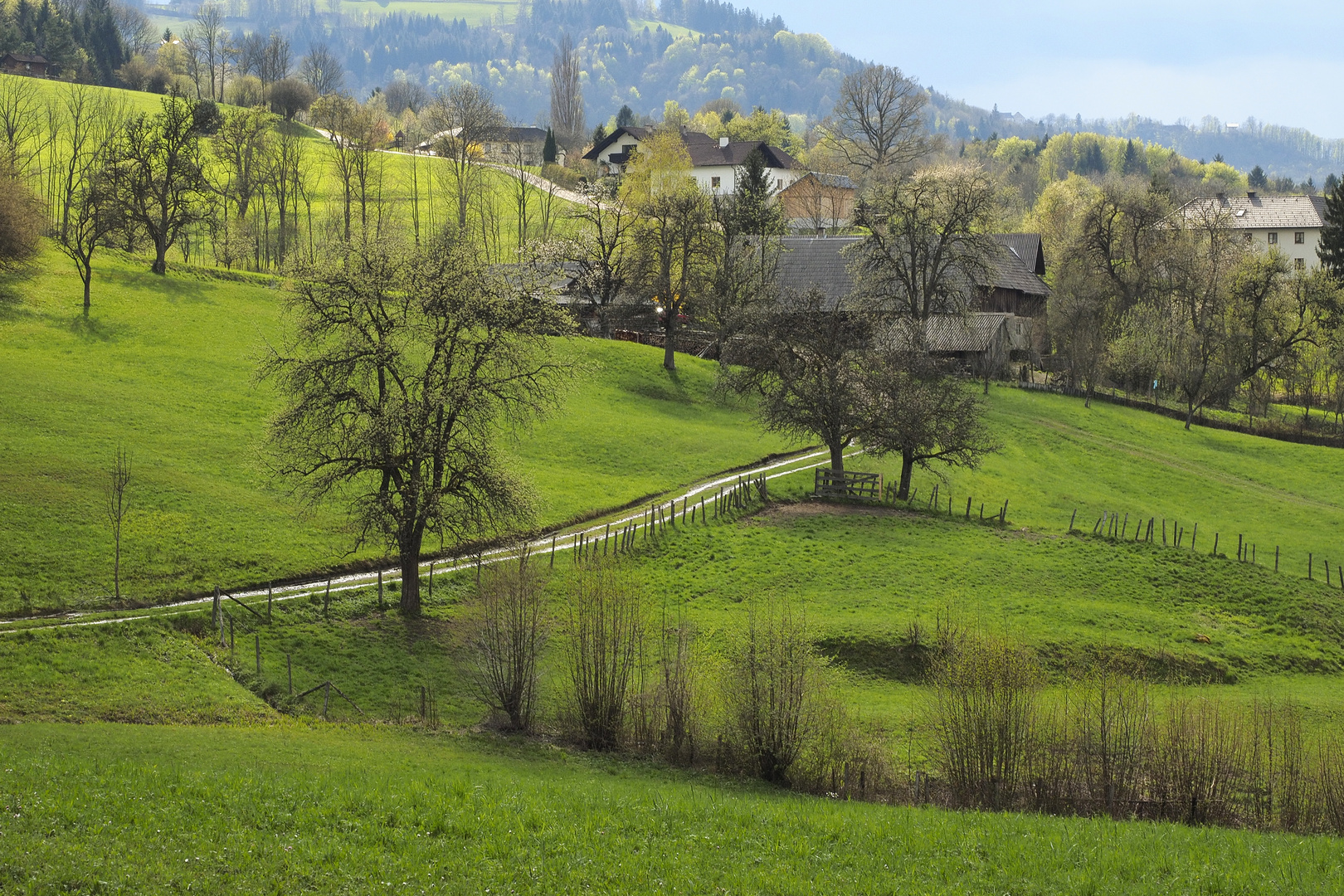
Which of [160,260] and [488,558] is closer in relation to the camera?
[488,558]

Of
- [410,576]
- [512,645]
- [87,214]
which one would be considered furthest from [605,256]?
[512,645]

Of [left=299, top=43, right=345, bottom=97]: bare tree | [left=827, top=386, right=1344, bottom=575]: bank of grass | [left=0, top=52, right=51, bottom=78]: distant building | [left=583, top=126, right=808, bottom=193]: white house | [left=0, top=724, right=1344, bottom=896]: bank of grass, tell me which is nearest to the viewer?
[left=0, top=724, right=1344, bottom=896]: bank of grass

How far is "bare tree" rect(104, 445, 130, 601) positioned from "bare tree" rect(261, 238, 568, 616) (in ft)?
15.9

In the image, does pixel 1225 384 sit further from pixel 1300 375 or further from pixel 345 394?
pixel 345 394

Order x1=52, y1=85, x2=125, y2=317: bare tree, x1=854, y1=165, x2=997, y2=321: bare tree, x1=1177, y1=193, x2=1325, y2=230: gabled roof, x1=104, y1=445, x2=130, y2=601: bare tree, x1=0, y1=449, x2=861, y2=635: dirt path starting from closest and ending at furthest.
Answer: x1=0, y1=449, x2=861, y2=635: dirt path
x1=104, y1=445, x2=130, y2=601: bare tree
x1=52, y1=85, x2=125, y2=317: bare tree
x1=854, y1=165, x2=997, y2=321: bare tree
x1=1177, y1=193, x2=1325, y2=230: gabled roof

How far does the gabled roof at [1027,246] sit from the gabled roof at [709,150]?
4091 centimetres

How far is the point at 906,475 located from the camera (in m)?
51.8

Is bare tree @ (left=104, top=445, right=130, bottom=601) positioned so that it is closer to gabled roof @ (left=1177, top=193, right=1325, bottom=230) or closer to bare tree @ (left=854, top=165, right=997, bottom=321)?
bare tree @ (left=854, top=165, right=997, bottom=321)

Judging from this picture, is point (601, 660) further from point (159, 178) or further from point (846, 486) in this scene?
point (159, 178)

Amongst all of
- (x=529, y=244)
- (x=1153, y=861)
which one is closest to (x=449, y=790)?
(x=1153, y=861)

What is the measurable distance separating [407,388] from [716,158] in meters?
104

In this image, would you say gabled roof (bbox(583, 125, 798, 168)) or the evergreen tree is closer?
the evergreen tree

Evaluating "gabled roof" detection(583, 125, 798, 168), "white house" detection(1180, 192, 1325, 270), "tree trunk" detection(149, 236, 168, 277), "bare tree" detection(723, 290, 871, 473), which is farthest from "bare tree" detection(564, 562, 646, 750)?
"white house" detection(1180, 192, 1325, 270)

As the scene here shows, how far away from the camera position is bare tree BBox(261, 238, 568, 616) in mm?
33375
